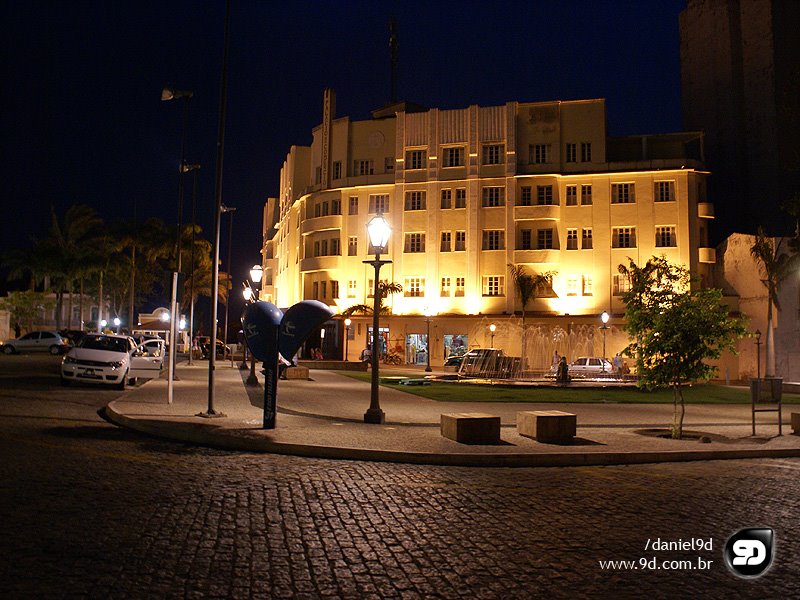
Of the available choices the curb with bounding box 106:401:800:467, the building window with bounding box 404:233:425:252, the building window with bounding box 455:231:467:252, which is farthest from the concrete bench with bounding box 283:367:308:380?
the building window with bounding box 404:233:425:252

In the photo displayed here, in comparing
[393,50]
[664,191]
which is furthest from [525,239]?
[393,50]

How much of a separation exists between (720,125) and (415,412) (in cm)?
5342

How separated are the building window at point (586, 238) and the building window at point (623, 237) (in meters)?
1.73

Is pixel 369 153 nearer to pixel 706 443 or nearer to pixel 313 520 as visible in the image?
pixel 706 443

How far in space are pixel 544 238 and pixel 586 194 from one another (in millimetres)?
4811

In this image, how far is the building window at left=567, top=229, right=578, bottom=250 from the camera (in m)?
54.9

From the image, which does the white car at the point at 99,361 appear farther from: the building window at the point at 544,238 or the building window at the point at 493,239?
the building window at the point at 544,238

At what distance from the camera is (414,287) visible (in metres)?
57.2

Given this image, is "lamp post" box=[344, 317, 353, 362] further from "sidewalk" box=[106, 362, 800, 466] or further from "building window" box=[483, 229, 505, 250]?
"sidewalk" box=[106, 362, 800, 466]

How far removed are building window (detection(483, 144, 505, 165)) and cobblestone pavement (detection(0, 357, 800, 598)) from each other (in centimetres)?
4763

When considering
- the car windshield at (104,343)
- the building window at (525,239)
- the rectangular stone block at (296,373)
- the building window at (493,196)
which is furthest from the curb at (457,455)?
the building window at (493,196)

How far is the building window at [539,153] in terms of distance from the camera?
184ft

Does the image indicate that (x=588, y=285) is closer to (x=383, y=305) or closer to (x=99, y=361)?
(x=383, y=305)

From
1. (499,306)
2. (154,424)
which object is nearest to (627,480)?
(154,424)
